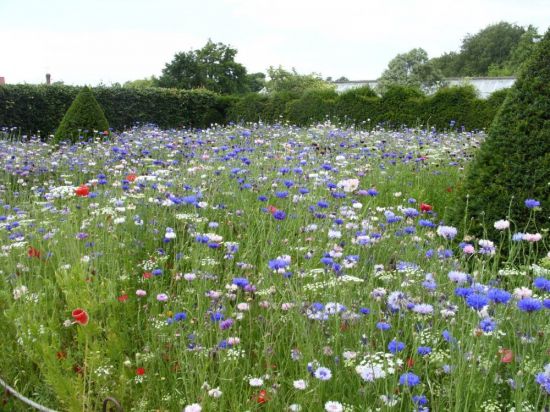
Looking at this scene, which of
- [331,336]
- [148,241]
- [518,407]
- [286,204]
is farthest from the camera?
[286,204]

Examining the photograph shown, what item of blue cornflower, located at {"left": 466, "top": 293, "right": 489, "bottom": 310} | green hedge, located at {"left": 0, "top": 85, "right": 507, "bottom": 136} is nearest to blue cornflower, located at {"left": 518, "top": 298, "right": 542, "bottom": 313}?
blue cornflower, located at {"left": 466, "top": 293, "right": 489, "bottom": 310}

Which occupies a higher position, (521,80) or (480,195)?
(521,80)

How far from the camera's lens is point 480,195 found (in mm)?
3914

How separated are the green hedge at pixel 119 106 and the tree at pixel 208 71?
22322 millimetres

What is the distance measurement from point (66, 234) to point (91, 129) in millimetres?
7046

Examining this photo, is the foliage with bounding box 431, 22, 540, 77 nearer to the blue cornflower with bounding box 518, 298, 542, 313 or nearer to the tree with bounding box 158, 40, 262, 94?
the tree with bounding box 158, 40, 262, 94

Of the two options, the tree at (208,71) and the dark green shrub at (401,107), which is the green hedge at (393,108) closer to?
the dark green shrub at (401,107)

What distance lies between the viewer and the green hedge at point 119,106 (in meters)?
13.4

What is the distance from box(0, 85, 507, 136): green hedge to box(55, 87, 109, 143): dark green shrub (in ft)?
13.3

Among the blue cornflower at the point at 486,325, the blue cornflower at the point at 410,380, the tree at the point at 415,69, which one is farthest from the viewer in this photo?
the tree at the point at 415,69

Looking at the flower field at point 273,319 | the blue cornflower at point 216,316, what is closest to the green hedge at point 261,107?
the flower field at point 273,319

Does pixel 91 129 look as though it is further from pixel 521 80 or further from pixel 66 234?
pixel 521 80

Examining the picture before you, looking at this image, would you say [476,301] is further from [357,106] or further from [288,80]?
[288,80]

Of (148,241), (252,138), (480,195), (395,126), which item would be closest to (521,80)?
(480,195)
